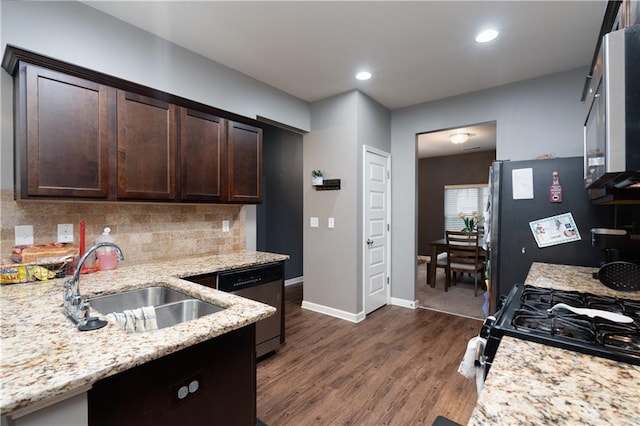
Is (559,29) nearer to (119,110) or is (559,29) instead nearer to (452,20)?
(452,20)

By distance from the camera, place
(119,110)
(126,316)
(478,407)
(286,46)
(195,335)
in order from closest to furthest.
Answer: (478,407) → (195,335) → (126,316) → (119,110) → (286,46)

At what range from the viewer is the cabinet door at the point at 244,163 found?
265cm

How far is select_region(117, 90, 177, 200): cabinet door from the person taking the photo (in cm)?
200

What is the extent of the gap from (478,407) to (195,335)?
845mm

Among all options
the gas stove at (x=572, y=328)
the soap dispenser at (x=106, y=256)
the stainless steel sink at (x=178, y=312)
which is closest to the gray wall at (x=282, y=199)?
the soap dispenser at (x=106, y=256)

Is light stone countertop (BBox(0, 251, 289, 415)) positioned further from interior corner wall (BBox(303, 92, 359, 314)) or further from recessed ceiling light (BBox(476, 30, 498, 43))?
recessed ceiling light (BBox(476, 30, 498, 43))

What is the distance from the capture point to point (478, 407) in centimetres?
62

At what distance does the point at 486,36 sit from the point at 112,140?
112 inches

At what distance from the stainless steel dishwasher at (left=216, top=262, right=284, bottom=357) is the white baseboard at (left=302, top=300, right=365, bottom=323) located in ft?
3.42

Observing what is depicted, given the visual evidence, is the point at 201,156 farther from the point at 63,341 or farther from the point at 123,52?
the point at 63,341

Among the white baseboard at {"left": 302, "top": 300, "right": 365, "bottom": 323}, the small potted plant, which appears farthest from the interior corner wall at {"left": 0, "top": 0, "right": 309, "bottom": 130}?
the white baseboard at {"left": 302, "top": 300, "right": 365, "bottom": 323}

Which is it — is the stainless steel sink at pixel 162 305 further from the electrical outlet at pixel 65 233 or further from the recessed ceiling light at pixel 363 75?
the recessed ceiling light at pixel 363 75

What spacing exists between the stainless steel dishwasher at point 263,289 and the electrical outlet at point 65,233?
3.19 ft

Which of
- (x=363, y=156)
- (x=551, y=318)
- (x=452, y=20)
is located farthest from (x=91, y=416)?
(x=363, y=156)
